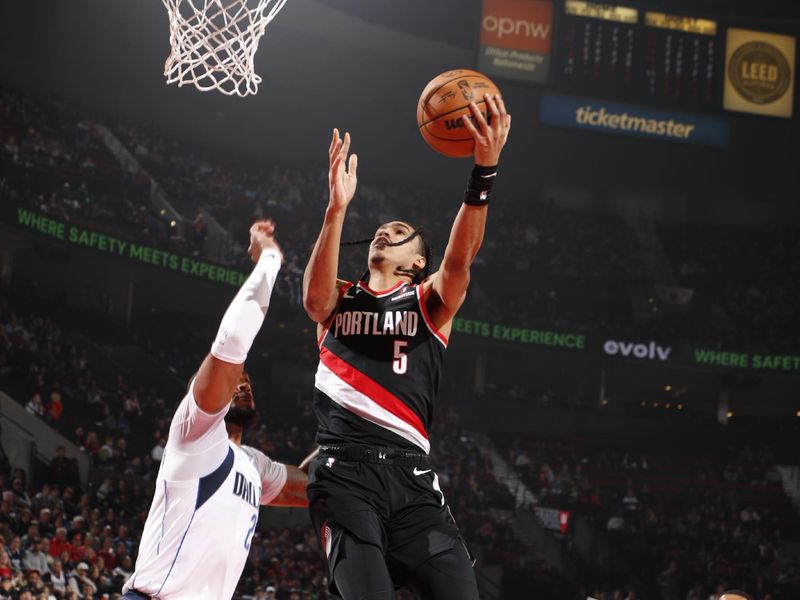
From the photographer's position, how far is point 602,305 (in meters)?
27.9

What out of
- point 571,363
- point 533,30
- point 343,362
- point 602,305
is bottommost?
point 571,363

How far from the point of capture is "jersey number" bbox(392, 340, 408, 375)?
13.6 ft

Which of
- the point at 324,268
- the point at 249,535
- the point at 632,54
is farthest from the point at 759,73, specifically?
the point at 249,535

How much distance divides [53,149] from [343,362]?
20.4m

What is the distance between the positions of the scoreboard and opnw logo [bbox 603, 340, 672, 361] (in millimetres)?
6538

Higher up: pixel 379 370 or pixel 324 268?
pixel 324 268

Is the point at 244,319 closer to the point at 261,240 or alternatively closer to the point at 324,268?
the point at 261,240

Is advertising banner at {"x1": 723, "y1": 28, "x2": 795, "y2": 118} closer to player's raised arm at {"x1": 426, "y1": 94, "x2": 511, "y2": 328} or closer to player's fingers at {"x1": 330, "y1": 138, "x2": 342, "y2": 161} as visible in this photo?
player's raised arm at {"x1": 426, "y1": 94, "x2": 511, "y2": 328}

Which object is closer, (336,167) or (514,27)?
(336,167)

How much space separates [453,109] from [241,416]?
5.53ft

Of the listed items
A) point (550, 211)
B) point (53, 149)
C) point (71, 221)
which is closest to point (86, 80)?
point (53, 149)

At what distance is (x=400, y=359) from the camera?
4.16 m

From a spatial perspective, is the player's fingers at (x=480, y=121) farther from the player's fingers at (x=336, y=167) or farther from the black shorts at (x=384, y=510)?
Result: the black shorts at (x=384, y=510)

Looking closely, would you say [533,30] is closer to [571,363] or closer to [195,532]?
[571,363]
